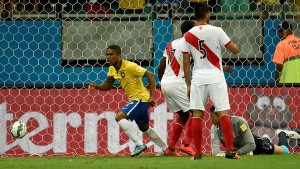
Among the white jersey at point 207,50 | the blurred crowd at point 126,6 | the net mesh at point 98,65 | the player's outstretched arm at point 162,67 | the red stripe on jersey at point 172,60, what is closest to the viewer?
the white jersey at point 207,50

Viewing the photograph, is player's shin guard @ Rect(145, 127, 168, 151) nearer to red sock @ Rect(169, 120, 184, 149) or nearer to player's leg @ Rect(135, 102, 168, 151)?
player's leg @ Rect(135, 102, 168, 151)

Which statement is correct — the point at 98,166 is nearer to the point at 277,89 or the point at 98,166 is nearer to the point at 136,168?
the point at 136,168

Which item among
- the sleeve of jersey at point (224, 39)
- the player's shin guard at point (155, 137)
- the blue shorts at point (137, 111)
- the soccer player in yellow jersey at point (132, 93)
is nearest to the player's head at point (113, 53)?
the soccer player in yellow jersey at point (132, 93)

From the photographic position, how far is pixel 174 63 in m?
11.8

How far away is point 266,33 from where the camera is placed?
13781 mm

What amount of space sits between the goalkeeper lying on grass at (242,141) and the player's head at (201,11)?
193 centimetres

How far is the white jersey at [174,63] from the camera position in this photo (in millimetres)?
11758

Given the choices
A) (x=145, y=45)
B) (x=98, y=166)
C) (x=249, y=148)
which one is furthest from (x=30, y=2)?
(x=98, y=166)

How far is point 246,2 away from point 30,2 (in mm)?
3033

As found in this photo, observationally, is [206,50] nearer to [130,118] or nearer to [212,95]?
[212,95]

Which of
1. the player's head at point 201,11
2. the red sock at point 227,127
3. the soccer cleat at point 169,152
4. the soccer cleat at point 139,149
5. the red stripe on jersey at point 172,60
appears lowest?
the soccer cleat at point 169,152

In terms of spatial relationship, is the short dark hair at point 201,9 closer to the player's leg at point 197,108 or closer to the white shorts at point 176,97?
the player's leg at point 197,108

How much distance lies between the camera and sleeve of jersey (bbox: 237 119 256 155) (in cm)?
1175

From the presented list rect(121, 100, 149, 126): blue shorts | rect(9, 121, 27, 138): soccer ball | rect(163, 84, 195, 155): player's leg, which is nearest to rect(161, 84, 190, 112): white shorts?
rect(163, 84, 195, 155): player's leg
